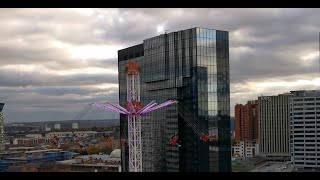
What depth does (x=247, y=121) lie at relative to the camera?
15984mm

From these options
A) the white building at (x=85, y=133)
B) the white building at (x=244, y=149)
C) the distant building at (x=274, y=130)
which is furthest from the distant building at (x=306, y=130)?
the white building at (x=85, y=133)

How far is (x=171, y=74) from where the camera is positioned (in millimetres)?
9789

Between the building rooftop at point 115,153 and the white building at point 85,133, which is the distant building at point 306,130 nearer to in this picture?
the building rooftop at point 115,153

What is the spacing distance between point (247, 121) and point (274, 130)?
280cm

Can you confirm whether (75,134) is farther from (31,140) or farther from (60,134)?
(31,140)

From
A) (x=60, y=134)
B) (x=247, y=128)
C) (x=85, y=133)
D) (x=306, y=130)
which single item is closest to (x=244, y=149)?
(x=306, y=130)

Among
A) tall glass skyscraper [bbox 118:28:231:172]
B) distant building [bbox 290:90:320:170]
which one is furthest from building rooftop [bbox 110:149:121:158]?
distant building [bbox 290:90:320:170]

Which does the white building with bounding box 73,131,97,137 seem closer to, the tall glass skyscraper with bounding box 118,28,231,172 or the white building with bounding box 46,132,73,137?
Answer: the white building with bounding box 46,132,73,137

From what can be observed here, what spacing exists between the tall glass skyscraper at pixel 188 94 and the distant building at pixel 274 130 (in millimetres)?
7643

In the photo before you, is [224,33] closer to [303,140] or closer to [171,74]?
[171,74]

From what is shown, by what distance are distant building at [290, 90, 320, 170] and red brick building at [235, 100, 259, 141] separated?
153 centimetres

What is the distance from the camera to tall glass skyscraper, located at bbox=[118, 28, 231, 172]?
8.93 m

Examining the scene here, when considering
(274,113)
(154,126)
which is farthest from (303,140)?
(154,126)
